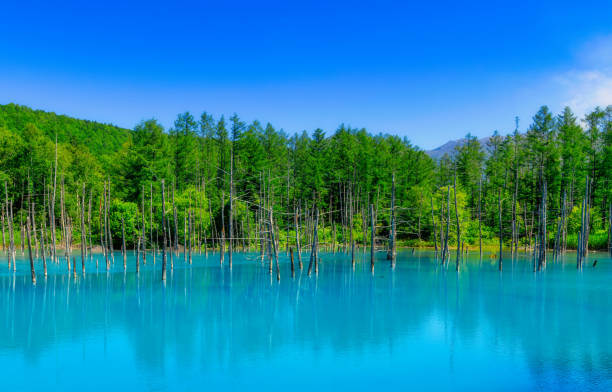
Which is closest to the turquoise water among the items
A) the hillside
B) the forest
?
the forest

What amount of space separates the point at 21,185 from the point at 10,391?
5166cm

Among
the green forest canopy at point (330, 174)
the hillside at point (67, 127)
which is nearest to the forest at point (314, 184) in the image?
the green forest canopy at point (330, 174)

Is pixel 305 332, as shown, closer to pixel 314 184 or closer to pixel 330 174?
pixel 314 184

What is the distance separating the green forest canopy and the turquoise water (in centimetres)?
1938

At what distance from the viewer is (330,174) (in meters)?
62.8

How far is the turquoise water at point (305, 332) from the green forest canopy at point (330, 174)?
1938cm

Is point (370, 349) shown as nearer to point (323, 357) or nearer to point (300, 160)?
point (323, 357)

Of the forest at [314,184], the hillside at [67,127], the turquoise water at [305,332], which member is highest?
the hillside at [67,127]

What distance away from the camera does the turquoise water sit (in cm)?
1295

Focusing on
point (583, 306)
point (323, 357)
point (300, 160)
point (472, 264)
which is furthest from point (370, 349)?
point (300, 160)

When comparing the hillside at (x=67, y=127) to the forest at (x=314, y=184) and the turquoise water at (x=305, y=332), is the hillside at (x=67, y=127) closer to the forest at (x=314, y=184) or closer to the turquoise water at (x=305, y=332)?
the forest at (x=314, y=184)

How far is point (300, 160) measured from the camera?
216ft

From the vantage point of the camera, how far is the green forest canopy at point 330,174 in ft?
169

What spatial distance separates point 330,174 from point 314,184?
11.9 feet
